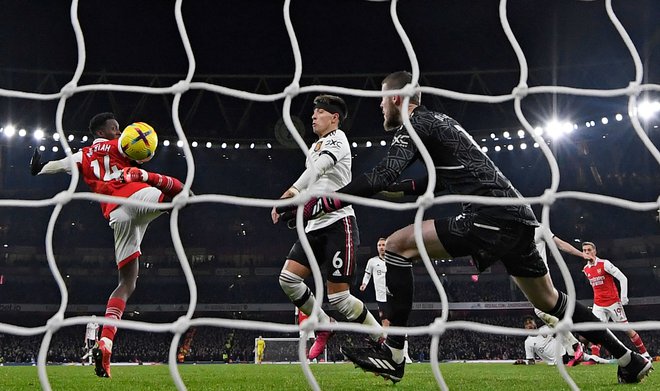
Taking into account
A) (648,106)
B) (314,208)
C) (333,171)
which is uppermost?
(648,106)

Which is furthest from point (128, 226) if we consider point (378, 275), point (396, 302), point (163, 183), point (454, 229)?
point (378, 275)

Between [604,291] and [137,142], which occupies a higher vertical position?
[137,142]

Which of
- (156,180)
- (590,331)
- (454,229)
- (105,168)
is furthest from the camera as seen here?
(105,168)

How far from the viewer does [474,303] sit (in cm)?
2808

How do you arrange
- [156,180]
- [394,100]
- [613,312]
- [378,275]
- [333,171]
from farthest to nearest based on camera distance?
[378,275] < [613,312] < [333,171] < [156,180] < [394,100]

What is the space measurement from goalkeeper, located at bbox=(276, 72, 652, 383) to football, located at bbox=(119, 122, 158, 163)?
1.58 meters

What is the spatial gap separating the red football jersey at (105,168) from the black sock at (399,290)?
231 cm

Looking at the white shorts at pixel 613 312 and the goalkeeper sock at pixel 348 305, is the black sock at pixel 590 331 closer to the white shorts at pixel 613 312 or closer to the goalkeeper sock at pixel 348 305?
the goalkeeper sock at pixel 348 305

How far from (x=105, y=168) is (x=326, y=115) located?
185cm

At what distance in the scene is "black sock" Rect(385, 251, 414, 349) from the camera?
361 cm

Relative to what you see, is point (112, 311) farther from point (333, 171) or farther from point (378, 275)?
point (378, 275)

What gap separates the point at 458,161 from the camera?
11.4ft

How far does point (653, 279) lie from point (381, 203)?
99.3ft

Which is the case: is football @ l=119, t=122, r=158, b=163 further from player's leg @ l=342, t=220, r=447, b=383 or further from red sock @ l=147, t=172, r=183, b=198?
player's leg @ l=342, t=220, r=447, b=383
